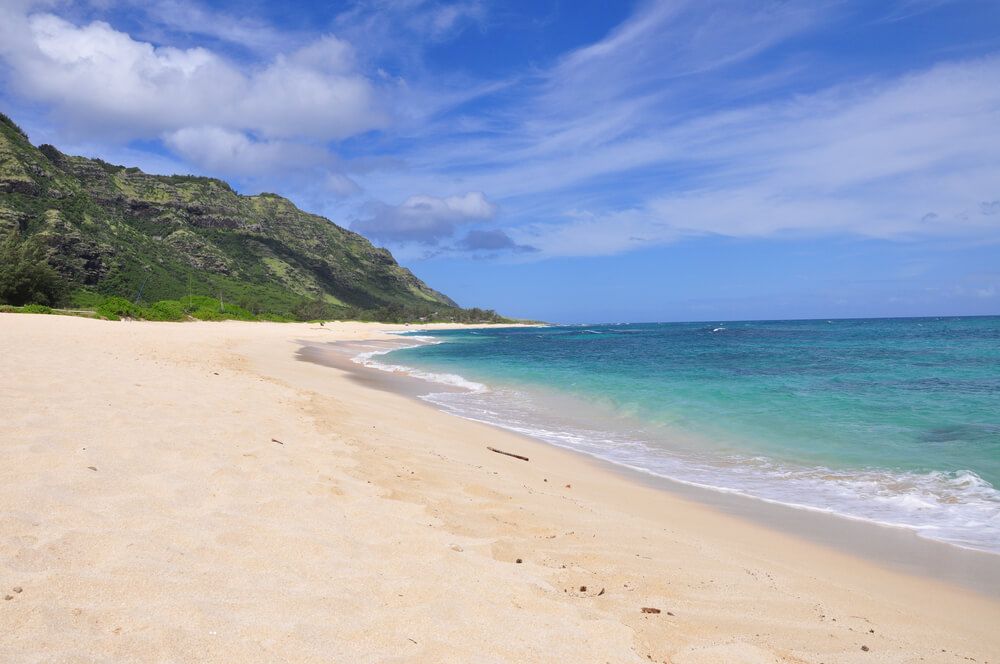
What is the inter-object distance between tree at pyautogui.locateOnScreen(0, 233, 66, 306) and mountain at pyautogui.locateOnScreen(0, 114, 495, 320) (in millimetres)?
5557

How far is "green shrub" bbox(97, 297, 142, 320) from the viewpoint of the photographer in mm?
41312

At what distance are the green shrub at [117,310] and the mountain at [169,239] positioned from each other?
1023 centimetres

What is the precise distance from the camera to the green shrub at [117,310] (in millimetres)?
41312

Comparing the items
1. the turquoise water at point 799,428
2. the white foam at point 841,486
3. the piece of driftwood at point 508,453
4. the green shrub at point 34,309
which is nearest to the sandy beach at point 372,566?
the piece of driftwood at point 508,453

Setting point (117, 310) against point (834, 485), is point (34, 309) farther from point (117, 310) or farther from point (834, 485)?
point (834, 485)

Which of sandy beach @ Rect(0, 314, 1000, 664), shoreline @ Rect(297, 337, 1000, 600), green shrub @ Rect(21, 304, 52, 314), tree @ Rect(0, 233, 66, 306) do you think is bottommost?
shoreline @ Rect(297, 337, 1000, 600)

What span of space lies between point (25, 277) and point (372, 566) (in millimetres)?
49861

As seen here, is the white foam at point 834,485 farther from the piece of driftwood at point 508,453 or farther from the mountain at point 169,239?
the mountain at point 169,239

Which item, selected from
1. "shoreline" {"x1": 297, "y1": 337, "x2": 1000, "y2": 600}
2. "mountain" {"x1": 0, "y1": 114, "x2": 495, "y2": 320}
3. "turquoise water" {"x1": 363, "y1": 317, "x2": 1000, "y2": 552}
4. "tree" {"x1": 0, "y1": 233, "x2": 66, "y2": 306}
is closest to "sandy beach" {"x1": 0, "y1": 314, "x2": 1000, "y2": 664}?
"shoreline" {"x1": 297, "y1": 337, "x2": 1000, "y2": 600}

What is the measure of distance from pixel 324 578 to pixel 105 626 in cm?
121

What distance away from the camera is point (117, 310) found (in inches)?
1737

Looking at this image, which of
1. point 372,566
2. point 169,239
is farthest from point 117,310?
point 169,239

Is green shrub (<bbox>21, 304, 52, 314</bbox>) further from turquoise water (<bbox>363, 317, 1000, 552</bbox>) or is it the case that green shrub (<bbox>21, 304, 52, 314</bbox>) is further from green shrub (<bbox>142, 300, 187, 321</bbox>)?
turquoise water (<bbox>363, 317, 1000, 552</bbox>)

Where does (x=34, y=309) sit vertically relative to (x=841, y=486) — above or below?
above
